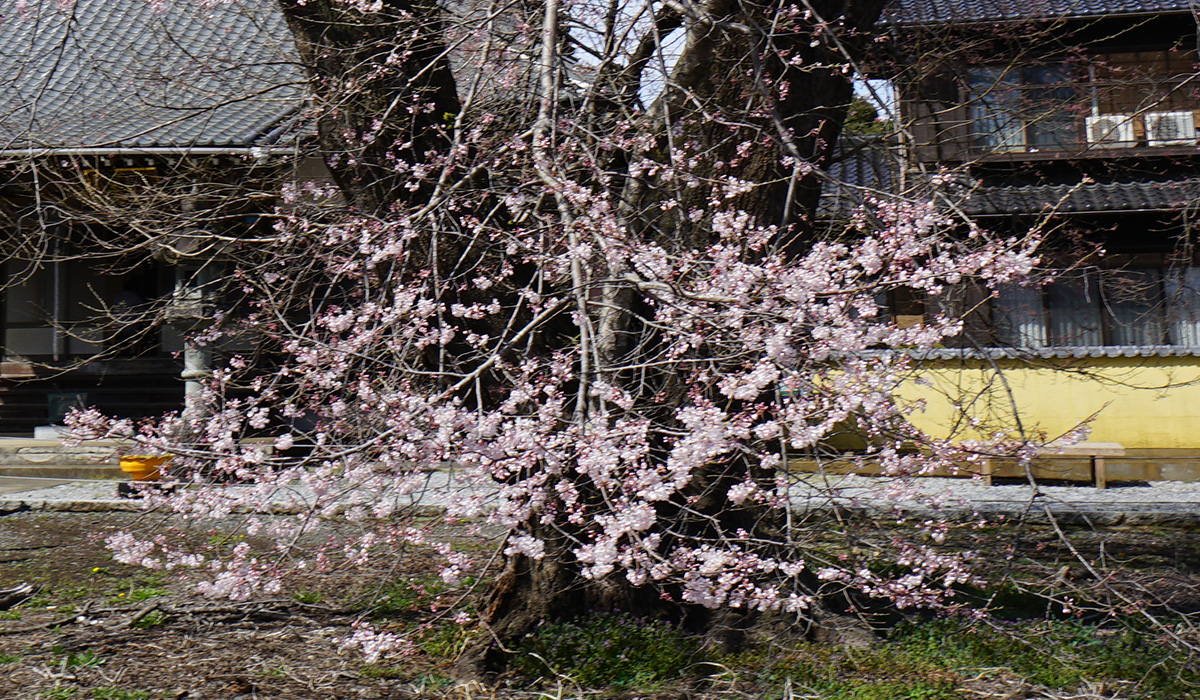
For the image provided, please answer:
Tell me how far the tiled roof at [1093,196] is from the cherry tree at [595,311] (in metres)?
7.83

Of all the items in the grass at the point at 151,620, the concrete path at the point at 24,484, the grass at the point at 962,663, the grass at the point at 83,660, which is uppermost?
the concrete path at the point at 24,484

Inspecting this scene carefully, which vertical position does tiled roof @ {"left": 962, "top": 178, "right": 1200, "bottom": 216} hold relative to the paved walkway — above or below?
above

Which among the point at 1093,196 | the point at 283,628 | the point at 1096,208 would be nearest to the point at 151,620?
the point at 283,628

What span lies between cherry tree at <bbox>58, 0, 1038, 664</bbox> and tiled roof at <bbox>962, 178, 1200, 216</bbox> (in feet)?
25.7

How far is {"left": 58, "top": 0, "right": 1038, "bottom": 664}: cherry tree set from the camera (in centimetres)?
311

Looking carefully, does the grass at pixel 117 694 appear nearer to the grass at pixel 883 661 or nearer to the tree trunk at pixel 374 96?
the grass at pixel 883 661

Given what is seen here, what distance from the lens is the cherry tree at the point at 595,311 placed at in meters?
3.11

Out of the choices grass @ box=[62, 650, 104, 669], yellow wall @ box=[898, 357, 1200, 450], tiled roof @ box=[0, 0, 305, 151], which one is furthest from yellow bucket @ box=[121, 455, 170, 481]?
yellow wall @ box=[898, 357, 1200, 450]

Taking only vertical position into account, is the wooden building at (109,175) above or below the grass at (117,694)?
above

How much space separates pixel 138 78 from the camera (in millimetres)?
6285

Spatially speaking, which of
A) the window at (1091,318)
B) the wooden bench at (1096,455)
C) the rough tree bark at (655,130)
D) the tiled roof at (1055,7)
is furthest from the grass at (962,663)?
the window at (1091,318)

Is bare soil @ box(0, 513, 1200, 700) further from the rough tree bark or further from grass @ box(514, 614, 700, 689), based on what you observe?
the rough tree bark

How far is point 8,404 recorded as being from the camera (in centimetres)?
1166

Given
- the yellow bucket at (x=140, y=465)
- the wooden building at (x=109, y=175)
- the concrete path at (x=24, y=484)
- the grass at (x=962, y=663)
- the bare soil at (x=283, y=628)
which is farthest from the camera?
the concrete path at (x=24, y=484)
